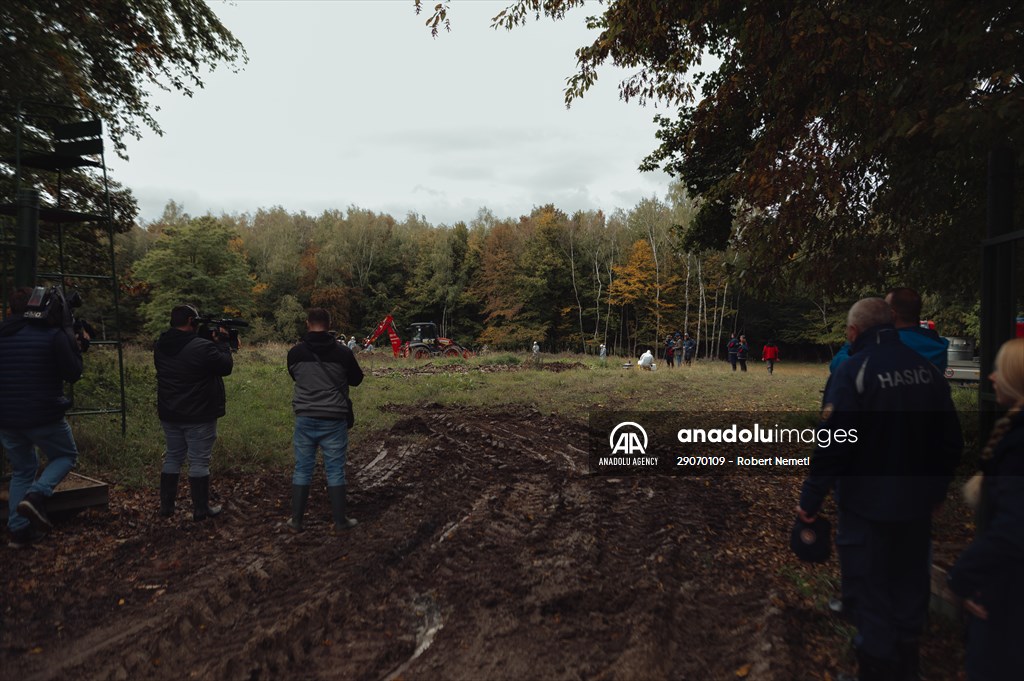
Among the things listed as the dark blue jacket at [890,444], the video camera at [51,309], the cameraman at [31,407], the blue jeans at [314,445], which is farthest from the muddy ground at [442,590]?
the video camera at [51,309]

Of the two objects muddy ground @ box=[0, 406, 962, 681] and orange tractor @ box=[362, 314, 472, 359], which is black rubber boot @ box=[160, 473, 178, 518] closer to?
muddy ground @ box=[0, 406, 962, 681]

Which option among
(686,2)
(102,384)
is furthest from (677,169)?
(102,384)

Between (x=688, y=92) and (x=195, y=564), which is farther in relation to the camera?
(x=688, y=92)

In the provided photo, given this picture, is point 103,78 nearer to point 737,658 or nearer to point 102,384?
point 102,384

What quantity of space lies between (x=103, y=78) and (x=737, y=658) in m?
11.5

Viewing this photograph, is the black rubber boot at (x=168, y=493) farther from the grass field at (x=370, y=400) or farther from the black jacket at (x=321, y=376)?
the black jacket at (x=321, y=376)

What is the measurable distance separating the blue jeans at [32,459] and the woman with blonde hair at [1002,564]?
18.7 ft

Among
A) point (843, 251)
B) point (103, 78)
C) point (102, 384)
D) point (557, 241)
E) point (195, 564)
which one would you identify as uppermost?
point (557, 241)

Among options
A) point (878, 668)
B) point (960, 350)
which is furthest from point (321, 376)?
point (960, 350)

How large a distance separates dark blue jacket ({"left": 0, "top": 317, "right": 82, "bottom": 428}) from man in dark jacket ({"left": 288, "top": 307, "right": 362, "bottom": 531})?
1688mm

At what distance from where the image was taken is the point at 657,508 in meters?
5.53

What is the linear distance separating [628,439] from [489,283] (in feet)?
143

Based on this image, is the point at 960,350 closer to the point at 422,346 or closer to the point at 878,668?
the point at 422,346

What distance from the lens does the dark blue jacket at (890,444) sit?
109 inches
